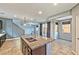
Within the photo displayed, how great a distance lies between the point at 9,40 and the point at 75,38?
78.2 inches

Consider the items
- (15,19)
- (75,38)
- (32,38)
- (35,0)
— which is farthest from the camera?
(75,38)

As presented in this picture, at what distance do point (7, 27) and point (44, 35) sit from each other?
1.07 metres

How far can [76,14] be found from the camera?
3.48m

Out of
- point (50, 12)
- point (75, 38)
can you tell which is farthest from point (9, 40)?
point (75, 38)

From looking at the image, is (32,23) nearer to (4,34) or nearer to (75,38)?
(4,34)

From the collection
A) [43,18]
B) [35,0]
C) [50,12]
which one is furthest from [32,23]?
[35,0]

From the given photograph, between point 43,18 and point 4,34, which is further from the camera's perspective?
point 4,34

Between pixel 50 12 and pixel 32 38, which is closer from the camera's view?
pixel 50 12

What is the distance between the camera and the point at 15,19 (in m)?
2.75

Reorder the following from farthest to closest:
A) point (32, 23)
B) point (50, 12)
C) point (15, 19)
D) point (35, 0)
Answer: point (50, 12), point (15, 19), point (32, 23), point (35, 0)
